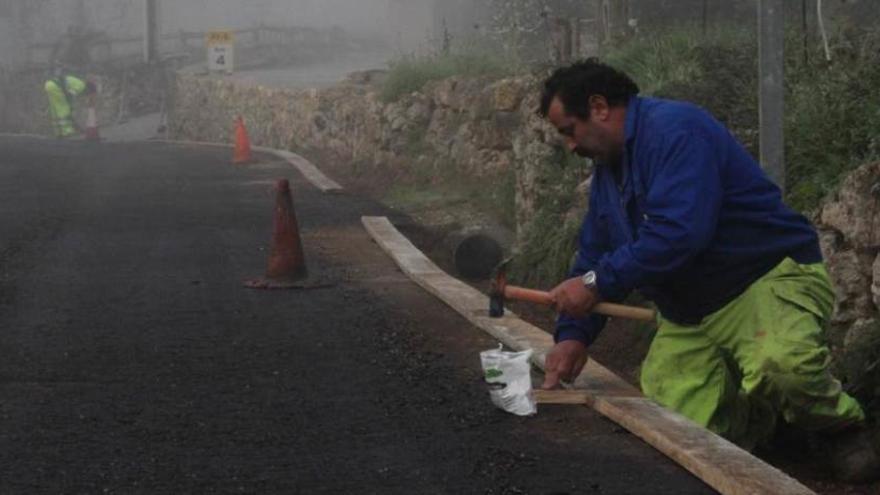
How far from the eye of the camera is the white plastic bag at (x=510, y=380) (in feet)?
23.1

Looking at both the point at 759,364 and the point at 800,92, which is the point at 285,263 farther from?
the point at 759,364

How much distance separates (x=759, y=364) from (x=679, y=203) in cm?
70

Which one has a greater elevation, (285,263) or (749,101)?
(749,101)

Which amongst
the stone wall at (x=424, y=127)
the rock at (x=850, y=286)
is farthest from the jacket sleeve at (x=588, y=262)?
the stone wall at (x=424, y=127)

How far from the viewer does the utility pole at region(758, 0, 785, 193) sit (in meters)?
8.11

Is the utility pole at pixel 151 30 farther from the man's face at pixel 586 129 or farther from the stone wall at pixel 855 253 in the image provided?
the man's face at pixel 586 129

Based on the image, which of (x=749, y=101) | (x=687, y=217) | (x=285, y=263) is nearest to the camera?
(x=687, y=217)

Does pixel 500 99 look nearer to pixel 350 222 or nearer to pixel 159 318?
pixel 350 222

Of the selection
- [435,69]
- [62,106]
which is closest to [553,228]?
[435,69]

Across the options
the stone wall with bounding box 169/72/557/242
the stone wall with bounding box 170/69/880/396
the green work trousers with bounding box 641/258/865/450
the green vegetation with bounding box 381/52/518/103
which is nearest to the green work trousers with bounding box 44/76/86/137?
the stone wall with bounding box 170/69/880/396

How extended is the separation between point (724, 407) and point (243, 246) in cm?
796

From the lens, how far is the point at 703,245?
20.1 feet

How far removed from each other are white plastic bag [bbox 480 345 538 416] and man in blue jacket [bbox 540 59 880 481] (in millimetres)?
427

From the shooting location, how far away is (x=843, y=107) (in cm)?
972
